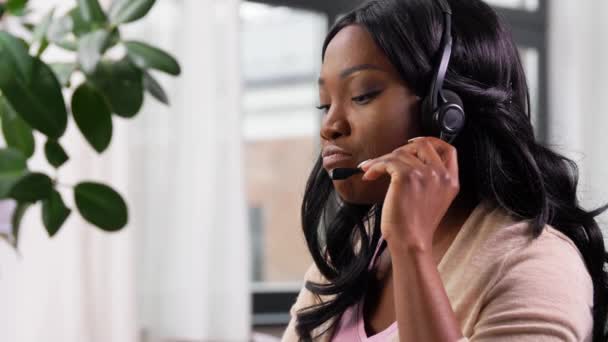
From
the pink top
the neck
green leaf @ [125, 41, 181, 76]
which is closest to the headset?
the neck

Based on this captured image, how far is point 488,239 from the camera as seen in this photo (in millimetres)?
867

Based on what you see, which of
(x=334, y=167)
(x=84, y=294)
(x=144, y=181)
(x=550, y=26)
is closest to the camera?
(x=334, y=167)

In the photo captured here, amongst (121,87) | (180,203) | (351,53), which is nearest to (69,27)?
(121,87)

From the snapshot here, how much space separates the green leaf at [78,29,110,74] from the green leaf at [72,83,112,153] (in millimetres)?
39

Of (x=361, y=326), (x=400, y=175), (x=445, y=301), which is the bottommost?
(x=361, y=326)

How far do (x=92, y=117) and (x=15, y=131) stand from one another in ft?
0.43

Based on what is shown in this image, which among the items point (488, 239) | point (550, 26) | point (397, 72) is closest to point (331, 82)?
point (397, 72)

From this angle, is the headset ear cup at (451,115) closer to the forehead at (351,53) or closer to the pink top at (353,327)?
the forehead at (351,53)

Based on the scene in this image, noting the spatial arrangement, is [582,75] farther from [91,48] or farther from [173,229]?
[91,48]

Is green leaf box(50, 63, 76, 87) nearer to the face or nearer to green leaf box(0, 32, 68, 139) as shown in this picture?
Result: green leaf box(0, 32, 68, 139)

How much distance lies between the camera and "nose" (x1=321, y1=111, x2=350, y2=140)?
0.91 metres

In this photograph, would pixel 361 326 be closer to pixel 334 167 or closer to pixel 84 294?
pixel 334 167

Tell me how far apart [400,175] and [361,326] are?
0.90 feet

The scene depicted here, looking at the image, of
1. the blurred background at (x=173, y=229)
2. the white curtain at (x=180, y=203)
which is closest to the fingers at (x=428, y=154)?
the blurred background at (x=173, y=229)
